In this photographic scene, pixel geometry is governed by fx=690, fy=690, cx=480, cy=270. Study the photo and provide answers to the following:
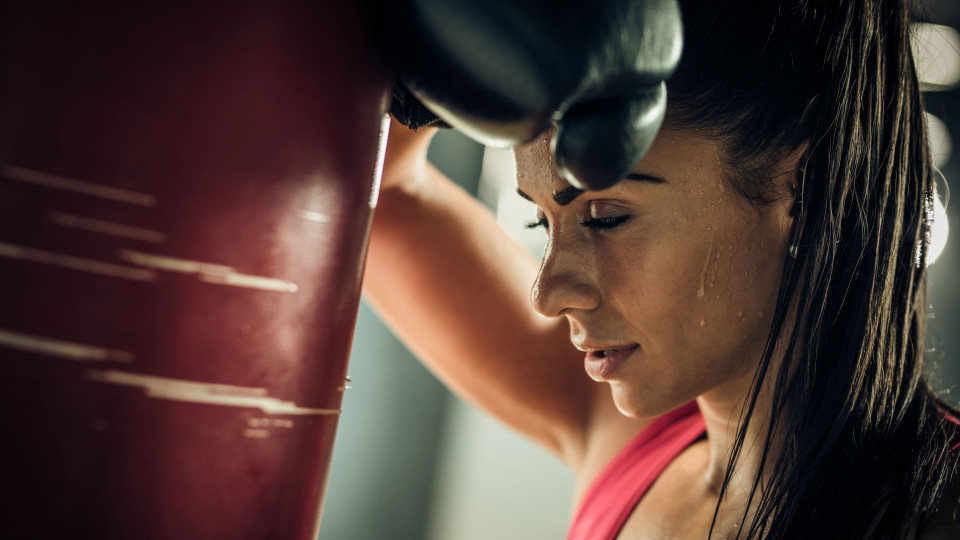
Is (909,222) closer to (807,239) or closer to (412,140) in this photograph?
(807,239)

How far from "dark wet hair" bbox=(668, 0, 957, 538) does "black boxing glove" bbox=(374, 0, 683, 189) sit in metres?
0.28

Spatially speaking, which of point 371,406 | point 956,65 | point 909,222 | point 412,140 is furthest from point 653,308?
point 956,65

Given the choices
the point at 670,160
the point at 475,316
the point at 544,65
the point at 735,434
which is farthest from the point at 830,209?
the point at 475,316

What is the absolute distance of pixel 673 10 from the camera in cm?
38

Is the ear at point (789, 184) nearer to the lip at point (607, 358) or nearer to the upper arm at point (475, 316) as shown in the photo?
the lip at point (607, 358)

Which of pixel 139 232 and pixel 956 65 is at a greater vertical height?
pixel 956 65

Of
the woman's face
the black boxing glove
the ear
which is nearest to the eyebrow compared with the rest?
the woman's face

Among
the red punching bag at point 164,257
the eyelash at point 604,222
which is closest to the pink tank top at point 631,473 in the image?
the eyelash at point 604,222

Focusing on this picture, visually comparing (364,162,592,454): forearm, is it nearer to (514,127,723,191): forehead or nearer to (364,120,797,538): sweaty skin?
(364,120,797,538): sweaty skin

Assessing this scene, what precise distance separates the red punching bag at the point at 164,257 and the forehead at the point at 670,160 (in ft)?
0.98

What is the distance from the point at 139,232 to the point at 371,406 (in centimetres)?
204

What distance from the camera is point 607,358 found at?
68cm

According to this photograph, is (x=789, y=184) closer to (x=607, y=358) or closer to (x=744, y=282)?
(x=744, y=282)

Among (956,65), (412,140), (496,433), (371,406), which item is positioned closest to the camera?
(412,140)
